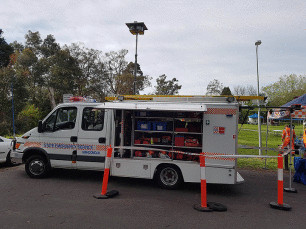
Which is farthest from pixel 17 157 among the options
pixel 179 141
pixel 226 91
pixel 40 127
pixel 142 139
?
pixel 226 91

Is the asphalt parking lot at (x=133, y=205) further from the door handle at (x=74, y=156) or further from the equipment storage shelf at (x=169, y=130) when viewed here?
the equipment storage shelf at (x=169, y=130)

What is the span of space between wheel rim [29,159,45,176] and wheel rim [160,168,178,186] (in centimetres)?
353

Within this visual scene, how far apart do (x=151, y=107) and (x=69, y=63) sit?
105 feet

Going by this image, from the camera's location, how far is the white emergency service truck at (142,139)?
598 centimetres

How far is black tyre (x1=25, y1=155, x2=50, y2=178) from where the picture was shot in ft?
23.5

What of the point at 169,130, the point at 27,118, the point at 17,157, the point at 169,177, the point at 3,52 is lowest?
the point at 169,177

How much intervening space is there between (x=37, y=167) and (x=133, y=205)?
3537mm

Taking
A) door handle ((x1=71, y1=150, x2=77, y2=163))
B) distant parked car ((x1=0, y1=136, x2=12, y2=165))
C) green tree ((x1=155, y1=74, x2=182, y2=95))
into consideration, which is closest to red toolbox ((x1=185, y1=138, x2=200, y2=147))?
door handle ((x1=71, y1=150, x2=77, y2=163))

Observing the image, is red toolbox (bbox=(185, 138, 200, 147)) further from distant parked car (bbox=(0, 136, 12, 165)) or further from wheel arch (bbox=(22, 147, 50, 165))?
distant parked car (bbox=(0, 136, 12, 165))

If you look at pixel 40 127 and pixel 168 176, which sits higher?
pixel 40 127

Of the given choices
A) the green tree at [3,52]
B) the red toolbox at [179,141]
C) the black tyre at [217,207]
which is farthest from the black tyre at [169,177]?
the green tree at [3,52]

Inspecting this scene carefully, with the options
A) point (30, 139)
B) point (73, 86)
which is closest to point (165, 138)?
point (30, 139)

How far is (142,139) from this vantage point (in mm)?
6957

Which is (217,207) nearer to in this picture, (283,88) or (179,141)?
(179,141)
